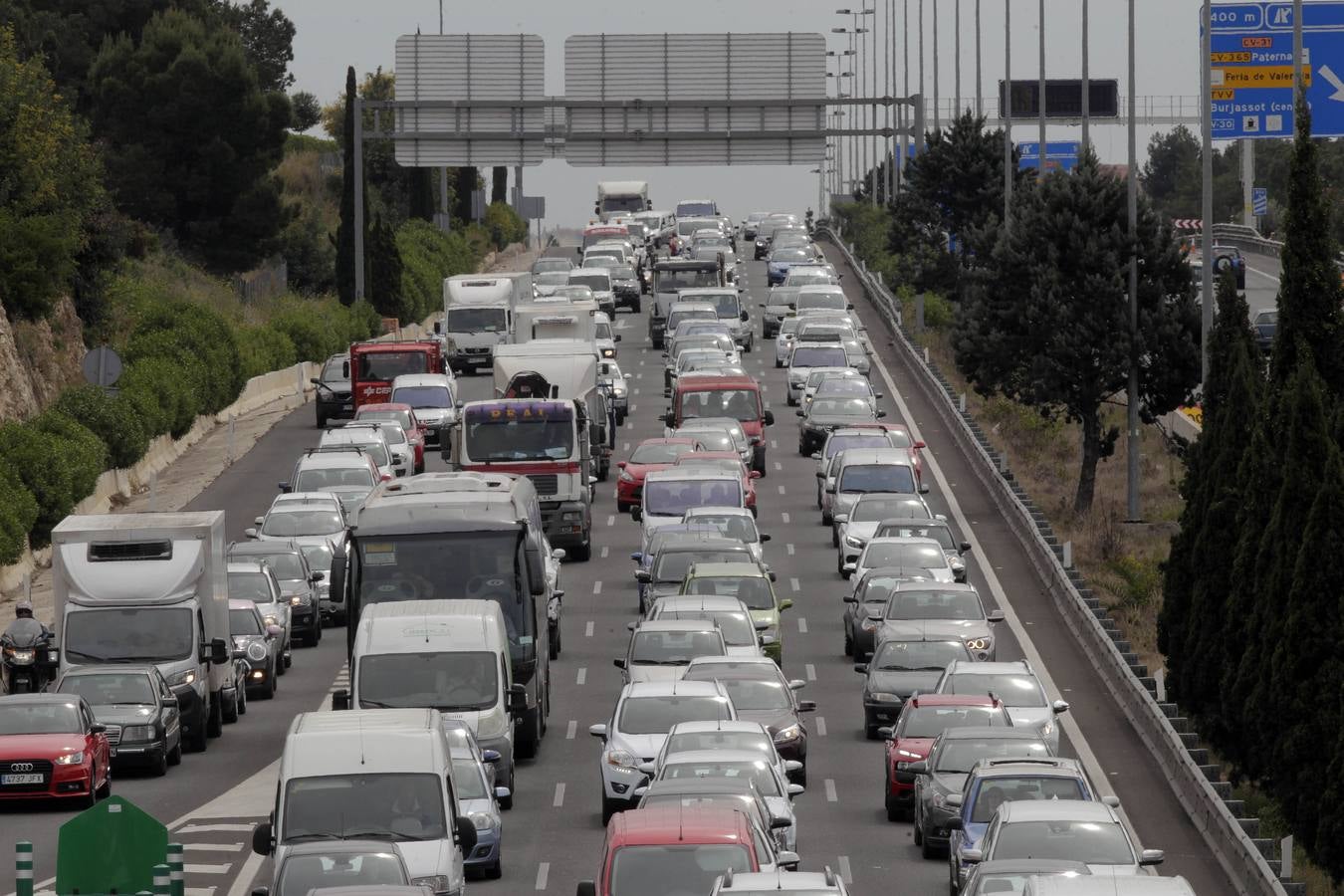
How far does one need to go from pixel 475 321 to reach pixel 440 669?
4612cm

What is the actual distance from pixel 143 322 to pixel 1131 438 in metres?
26.7

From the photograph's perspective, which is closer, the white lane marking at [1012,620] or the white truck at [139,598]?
the white lane marking at [1012,620]

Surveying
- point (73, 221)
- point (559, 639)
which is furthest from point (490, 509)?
point (73, 221)

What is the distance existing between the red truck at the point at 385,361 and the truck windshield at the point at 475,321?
9372 millimetres

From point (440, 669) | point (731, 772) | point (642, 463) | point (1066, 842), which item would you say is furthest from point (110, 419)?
point (1066, 842)

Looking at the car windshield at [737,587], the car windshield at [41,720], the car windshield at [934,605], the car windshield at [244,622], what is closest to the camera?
the car windshield at [41,720]

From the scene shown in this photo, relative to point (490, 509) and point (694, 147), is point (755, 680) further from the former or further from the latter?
point (694, 147)

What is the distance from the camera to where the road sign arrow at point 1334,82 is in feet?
159

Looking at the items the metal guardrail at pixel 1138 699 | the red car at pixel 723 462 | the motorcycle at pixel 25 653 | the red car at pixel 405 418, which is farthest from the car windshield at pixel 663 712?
the red car at pixel 405 418

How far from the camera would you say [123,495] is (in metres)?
53.6

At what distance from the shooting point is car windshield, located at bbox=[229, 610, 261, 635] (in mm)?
35906

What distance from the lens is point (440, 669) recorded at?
27.4 meters

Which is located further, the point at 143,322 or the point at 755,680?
the point at 143,322

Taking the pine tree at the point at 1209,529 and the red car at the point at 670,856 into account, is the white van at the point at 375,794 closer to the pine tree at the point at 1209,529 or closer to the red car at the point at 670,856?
the red car at the point at 670,856
